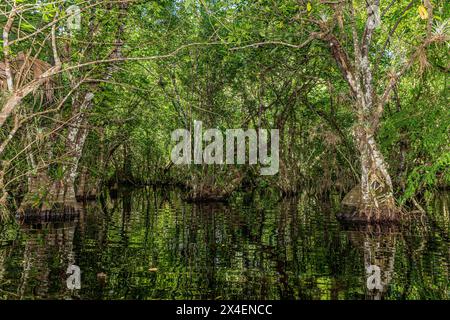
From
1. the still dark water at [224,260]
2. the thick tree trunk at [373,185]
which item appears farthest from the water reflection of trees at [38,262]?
the thick tree trunk at [373,185]

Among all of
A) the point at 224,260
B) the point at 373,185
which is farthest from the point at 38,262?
the point at 373,185

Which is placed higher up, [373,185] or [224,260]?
[373,185]

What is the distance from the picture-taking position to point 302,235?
41.7 feet

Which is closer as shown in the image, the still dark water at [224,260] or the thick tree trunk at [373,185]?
the still dark water at [224,260]

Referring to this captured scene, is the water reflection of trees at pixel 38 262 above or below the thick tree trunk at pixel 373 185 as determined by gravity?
below

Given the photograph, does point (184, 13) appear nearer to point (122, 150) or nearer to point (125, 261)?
point (125, 261)

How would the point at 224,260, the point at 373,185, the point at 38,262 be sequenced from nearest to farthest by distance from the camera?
the point at 38,262 < the point at 224,260 < the point at 373,185

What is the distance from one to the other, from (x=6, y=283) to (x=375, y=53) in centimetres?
1712

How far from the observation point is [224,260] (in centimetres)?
923

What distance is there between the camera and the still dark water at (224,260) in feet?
22.4

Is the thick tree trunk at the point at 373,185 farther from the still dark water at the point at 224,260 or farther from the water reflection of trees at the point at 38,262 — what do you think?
the water reflection of trees at the point at 38,262

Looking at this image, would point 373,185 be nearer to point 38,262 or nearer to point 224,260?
point 224,260
